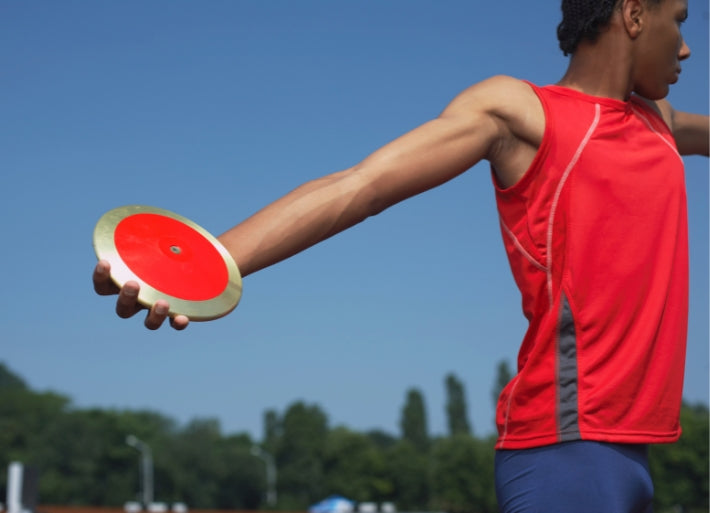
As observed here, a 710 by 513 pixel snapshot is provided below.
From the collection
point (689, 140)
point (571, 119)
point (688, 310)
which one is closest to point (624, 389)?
point (688, 310)

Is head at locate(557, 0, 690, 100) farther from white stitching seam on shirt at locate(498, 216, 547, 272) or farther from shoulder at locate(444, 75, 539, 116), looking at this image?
white stitching seam on shirt at locate(498, 216, 547, 272)

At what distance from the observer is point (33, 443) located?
8338 centimetres

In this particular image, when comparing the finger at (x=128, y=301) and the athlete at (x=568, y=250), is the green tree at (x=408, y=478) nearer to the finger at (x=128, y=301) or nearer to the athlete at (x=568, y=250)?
the athlete at (x=568, y=250)

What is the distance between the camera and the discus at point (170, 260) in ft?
6.40

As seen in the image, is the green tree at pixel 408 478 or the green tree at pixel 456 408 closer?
the green tree at pixel 408 478

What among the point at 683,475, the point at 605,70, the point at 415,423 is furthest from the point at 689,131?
the point at 415,423

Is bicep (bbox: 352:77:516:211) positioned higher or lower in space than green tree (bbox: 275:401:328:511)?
lower

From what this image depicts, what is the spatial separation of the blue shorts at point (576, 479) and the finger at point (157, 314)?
981 millimetres

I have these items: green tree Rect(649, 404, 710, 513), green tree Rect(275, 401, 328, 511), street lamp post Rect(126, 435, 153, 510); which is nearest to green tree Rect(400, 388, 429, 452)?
green tree Rect(275, 401, 328, 511)

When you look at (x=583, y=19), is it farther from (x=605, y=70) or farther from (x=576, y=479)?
(x=576, y=479)

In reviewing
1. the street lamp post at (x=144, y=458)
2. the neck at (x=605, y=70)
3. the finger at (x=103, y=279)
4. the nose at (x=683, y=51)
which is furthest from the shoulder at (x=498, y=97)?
the street lamp post at (x=144, y=458)

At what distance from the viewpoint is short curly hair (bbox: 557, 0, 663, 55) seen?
2547 millimetres

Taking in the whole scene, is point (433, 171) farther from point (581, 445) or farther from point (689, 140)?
point (689, 140)

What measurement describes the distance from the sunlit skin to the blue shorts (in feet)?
2.31
